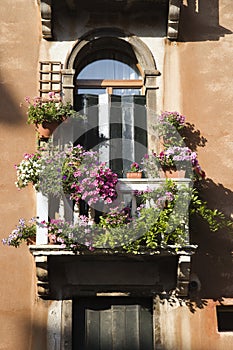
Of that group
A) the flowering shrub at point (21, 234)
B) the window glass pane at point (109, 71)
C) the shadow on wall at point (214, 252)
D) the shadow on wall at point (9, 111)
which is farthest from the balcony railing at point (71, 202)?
the window glass pane at point (109, 71)

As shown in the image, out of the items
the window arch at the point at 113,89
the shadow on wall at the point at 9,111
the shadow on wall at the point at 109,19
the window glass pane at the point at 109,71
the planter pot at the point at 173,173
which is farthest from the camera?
the window glass pane at the point at 109,71

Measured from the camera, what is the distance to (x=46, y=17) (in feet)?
27.4

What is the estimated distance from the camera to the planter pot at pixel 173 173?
7.49m

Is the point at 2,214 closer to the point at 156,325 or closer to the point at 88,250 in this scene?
the point at 88,250

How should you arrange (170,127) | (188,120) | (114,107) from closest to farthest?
(170,127)
(188,120)
(114,107)

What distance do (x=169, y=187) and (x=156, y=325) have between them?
5.99 feet

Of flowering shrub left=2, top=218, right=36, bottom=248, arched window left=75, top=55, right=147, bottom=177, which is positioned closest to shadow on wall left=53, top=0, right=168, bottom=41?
arched window left=75, top=55, right=147, bottom=177

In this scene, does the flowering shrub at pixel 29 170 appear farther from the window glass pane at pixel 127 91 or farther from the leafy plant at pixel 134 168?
the window glass pane at pixel 127 91

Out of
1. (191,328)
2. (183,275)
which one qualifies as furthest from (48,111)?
(191,328)

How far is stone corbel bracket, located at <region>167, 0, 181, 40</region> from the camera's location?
27.2ft

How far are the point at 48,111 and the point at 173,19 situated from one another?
92.5 inches

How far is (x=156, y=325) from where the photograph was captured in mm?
7402

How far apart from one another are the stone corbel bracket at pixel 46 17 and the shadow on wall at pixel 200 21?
1980 millimetres

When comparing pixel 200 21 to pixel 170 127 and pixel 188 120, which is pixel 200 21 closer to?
pixel 188 120
